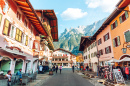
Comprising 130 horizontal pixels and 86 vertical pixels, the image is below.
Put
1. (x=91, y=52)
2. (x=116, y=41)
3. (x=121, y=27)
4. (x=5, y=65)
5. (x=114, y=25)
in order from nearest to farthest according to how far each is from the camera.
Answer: (x=5, y=65) → (x=121, y=27) → (x=116, y=41) → (x=114, y=25) → (x=91, y=52)

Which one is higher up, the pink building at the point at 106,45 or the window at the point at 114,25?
the window at the point at 114,25

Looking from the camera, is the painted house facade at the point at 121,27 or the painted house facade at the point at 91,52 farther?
the painted house facade at the point at 91,52

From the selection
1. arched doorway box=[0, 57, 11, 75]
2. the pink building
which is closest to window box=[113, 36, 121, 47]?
the pink building

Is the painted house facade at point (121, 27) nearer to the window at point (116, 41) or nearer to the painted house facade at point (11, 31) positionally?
the window at point (116, 41)

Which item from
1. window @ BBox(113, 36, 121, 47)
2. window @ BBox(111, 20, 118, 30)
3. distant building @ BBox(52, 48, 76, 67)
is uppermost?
window @ BBox(111, 20, 118, 30)

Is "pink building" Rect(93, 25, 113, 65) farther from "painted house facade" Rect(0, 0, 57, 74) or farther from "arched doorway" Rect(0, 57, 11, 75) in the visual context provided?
"arched doorway" Rect(0, 57, 11, 75)

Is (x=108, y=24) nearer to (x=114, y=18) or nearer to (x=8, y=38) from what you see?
(x=114, y=18)

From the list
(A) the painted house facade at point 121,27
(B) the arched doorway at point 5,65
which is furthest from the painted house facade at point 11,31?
(A) the painted house facade at point 121,27

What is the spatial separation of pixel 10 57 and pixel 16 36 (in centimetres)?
250

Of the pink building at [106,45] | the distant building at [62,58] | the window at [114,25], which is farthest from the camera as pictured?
the distant building at [62,58]

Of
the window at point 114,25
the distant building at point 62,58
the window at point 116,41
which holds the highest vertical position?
the window at point 114,25

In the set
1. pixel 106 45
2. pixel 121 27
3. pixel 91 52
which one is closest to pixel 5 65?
pixel 121 27

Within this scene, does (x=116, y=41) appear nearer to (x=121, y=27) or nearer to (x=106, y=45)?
(x=121, y=27)

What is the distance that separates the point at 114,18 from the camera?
17.0 m
